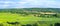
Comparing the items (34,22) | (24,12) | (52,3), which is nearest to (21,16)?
(24,12)

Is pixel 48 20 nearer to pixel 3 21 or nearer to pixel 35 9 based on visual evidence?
pixel 35 9

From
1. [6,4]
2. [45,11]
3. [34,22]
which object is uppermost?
[6,4]

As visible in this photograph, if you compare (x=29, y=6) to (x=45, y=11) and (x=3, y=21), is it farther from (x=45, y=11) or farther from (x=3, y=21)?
(x=3, y=21)

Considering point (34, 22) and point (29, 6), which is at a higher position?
point (29, 6)

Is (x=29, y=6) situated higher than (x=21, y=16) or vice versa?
(x=29, y=6)

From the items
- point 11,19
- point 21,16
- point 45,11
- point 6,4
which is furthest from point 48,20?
point 6,4
